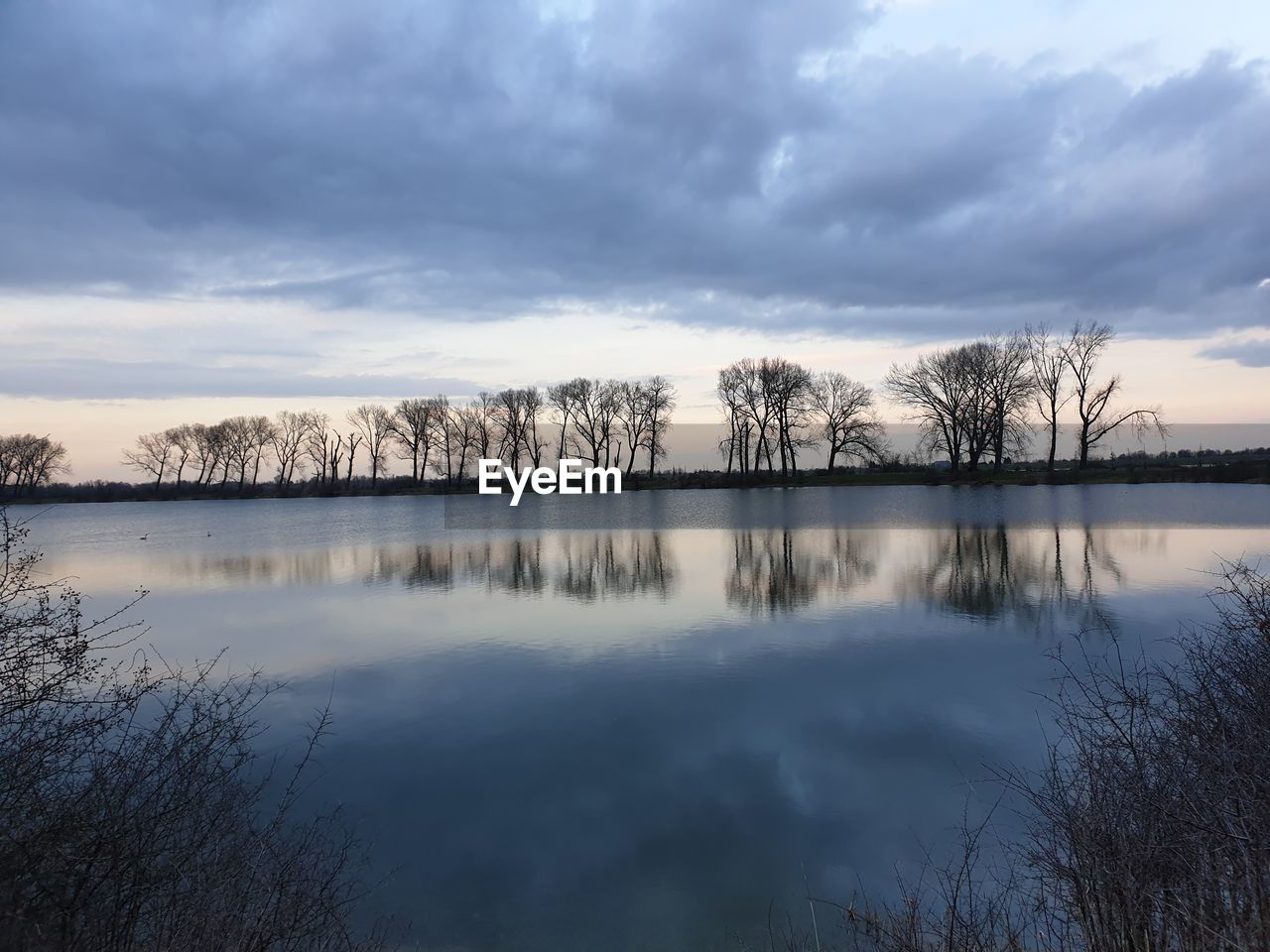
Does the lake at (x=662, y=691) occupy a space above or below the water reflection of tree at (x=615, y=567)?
below

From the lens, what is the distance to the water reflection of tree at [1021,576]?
15266 mm

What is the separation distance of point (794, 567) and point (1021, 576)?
6209 mm

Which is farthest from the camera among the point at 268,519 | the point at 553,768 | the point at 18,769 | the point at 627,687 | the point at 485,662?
the point at 268,519

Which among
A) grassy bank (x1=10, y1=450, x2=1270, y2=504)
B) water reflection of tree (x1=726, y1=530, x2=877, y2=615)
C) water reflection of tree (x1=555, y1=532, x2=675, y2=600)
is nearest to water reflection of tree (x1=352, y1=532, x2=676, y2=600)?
water reflection of tree (x1=555, y1=532, x2=675, y2=600)

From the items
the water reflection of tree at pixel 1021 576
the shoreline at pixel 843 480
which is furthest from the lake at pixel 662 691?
the shoreline at pixel 843 480

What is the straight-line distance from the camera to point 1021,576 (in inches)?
755

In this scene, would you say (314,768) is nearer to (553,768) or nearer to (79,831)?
(553,768)

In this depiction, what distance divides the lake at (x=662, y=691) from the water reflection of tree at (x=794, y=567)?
0.66 ft

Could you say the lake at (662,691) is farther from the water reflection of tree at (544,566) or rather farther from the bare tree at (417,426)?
the bare tree at (417,426)

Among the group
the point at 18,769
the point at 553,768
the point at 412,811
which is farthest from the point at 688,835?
the point at 18,769

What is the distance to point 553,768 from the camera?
8.36 metres

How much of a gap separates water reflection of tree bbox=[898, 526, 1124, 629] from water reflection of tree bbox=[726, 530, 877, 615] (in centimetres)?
184

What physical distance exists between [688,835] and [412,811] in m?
2.94

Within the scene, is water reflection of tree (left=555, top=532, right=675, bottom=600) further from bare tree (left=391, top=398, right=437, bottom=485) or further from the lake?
bare tree (left=391, top=398, right=437, bottom=485)
